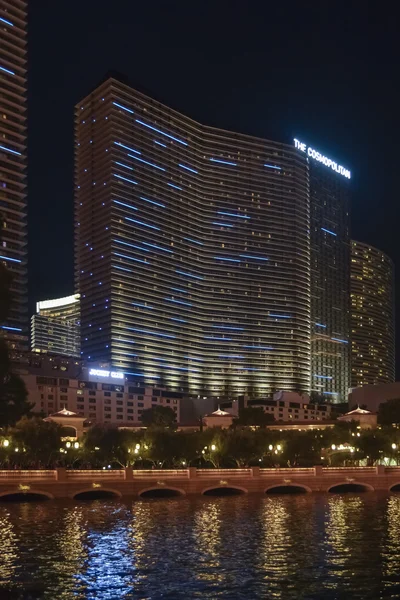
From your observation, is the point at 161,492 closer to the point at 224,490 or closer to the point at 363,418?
the point at 224,490

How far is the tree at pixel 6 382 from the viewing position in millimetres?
54062

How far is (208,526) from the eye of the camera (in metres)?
75.4

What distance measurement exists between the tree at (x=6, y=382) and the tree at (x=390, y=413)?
5603 inches

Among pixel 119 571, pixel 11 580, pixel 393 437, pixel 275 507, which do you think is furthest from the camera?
pixel 393 437

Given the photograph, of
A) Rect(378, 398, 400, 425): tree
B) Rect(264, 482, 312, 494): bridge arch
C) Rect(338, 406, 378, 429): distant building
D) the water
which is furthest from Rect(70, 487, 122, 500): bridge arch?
Rect(378, 398, 400, 425): tree

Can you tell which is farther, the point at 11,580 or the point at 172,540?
the point at 172,540

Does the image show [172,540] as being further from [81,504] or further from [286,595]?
[81,504]

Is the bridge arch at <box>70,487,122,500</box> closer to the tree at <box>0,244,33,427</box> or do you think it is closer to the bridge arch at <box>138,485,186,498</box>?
the bridge arch at <box>138,485,186,498</box>

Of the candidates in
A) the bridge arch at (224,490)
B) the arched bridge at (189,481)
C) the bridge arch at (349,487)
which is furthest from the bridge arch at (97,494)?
the bridge arch at (349,487)

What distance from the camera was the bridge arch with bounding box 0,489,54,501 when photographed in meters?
97.0

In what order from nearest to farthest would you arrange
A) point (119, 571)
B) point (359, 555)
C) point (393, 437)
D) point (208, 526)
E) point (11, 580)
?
point (11, 580)
point (119, 571)
point (359, 555)
point (208, 526)
point (393, 437)

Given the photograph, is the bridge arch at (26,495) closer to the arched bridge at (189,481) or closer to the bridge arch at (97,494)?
the arched bridge at (189,481)

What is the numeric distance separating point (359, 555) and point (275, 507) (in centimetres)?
3518

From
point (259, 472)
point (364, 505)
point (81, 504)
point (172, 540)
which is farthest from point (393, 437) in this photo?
point (172, 540)
